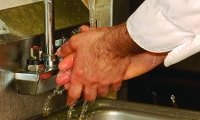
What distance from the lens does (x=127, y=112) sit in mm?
1049

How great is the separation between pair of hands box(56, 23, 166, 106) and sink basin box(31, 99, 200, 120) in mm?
132

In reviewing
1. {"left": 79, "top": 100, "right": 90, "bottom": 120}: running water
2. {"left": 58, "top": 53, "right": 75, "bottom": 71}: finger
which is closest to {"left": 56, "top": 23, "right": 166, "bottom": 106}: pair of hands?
{"left": 58, "top": 53, "right": 75, "bottom": 71}: finger

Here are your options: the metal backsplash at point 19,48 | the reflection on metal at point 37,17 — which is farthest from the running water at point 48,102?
the reflection on metal at point 37,17

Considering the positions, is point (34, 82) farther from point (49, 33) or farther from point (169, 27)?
point (169, 27)

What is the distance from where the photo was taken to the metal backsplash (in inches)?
34.7

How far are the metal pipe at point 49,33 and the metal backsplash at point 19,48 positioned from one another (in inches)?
1.8

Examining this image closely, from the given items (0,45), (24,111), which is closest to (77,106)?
(24,111)

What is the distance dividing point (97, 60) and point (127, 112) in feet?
0.78

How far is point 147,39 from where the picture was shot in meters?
0.78

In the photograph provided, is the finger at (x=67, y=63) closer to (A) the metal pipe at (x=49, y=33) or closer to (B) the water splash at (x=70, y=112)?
(A) the metal pipe at (x=49, y=33)

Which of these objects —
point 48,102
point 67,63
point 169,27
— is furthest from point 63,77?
point 169,27

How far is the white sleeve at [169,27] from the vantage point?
0.72 m

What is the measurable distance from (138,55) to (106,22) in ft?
1.14

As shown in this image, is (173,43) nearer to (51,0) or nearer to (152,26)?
(152,26)
